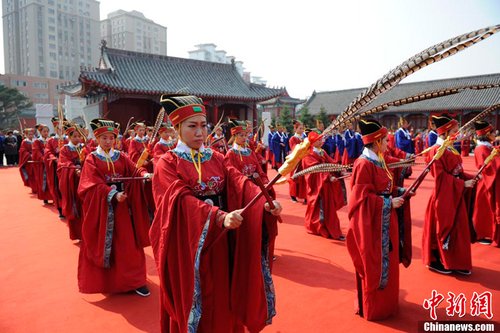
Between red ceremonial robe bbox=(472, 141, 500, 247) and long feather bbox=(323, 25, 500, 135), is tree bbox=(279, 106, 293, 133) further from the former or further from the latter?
long feather bbox=(323, 25, 500, 135)

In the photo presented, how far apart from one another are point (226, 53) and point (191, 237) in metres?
80.8

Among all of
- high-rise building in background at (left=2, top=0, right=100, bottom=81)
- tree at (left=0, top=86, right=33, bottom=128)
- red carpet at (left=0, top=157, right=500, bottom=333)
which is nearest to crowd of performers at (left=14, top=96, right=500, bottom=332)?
red carpet at (left=0, top=157, right=500, bottom=333)

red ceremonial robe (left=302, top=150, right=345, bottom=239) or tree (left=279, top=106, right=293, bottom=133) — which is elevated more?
tree (left=279, top=106, right=293, bottom=133)

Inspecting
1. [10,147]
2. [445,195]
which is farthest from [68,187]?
[10,147]

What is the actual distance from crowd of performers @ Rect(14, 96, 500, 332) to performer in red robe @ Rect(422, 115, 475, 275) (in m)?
0.01

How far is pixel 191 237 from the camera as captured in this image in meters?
2.31

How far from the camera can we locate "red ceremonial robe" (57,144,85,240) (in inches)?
219

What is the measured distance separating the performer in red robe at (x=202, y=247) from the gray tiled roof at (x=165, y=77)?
17.2 metres

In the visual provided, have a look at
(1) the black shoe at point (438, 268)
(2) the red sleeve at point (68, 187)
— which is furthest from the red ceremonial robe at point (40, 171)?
(1) the black shoe at point (438, 268)

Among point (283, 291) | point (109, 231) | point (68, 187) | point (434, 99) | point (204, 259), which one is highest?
point (434, 99)

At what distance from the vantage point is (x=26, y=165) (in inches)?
426

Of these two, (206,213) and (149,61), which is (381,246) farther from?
(149,61)

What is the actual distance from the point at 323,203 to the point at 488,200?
7.86 feet

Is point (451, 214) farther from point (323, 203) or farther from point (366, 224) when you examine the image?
point (323, 203)
